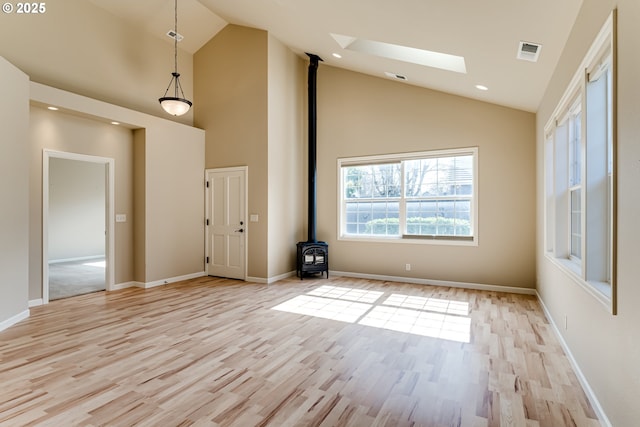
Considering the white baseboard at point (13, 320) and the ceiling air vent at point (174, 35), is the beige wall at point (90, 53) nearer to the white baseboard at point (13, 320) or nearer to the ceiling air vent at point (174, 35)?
the ceiling air vent at point (174, 35)

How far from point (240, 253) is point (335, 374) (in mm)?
3985

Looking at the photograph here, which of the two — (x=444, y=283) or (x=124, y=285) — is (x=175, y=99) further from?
(x=444, y=283)

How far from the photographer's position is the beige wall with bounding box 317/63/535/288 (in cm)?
512

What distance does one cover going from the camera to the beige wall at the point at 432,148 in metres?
5.12

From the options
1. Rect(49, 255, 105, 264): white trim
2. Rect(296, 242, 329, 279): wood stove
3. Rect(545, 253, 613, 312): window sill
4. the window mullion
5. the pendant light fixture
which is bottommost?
Rect(49, 255, 105, 264): white trim

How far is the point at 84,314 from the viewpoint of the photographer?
13.6 feet

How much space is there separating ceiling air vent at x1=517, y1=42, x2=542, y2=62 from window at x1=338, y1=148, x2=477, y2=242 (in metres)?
2.16

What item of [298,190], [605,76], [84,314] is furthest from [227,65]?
[605,76]

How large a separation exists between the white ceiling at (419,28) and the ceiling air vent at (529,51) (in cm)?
5

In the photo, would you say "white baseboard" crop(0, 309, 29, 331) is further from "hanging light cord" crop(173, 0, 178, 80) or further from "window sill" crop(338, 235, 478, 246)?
"window sill" crop(338, 235, 478, 246)

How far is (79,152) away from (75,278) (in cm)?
286

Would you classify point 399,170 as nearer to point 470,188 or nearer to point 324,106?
point 470,188

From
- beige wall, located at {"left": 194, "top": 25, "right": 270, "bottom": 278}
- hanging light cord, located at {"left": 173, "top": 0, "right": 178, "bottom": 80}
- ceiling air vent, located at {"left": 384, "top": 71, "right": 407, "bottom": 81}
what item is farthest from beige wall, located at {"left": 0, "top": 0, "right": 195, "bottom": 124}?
ceiling air vent, located at {"left": 384, "top": 71, "right": 407, "bottom": 81}

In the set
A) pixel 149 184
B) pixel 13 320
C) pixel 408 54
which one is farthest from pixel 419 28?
pixel 13 320
